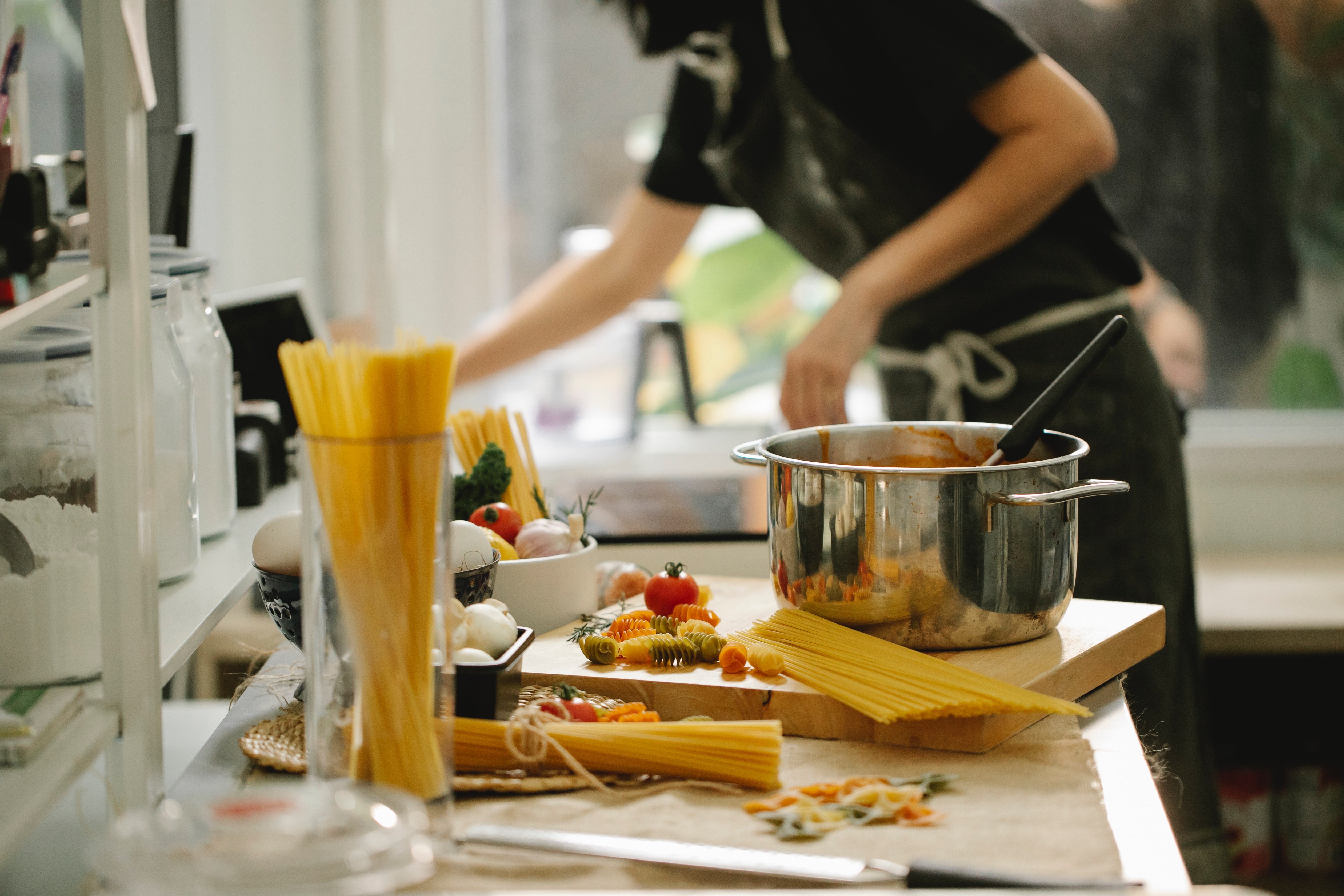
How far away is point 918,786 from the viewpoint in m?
0.68

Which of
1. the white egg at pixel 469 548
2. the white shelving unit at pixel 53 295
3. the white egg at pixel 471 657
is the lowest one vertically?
the white egg at pixel 471 657

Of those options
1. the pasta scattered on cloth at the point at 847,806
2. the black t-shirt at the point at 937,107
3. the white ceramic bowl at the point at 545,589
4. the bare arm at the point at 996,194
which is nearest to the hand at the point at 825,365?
the bare arm at the point at 996,194

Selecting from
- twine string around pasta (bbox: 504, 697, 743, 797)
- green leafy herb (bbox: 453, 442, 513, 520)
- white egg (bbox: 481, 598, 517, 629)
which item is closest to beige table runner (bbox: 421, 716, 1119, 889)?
twine string around pasta (bbox: 504, 697, 743, 797)

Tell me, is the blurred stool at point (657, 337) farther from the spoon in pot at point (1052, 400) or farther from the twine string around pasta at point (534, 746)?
the twine string around pasta at point (534, 746)

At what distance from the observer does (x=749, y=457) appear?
3.01ft

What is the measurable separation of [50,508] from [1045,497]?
0.59 metres

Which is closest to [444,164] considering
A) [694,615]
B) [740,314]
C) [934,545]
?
[740,314]

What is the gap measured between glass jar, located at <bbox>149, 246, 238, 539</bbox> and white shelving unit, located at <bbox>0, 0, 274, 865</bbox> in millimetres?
282

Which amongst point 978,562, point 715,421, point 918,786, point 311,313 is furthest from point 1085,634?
point 715,421

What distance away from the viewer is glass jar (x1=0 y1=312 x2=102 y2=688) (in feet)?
2.23

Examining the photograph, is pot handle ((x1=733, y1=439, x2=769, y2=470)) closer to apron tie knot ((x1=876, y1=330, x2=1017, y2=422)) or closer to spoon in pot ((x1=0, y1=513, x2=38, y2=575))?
spoon in pot ((x1=0, y1=513, x2=38, y2=575))

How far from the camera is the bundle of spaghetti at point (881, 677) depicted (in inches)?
28.2

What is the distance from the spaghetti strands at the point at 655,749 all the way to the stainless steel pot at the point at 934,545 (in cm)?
16

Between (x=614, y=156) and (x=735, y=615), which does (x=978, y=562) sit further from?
(x=614, y=156)
